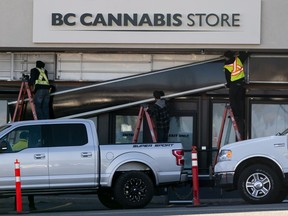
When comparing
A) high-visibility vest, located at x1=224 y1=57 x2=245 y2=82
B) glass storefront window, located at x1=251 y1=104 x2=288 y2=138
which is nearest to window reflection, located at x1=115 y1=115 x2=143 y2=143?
high-visibility vest, located at x1=224 y1=57 x2=245 y2=82

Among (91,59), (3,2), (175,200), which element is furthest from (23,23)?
(175,200)

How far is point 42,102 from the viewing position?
2030cm

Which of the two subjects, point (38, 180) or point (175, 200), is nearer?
point (38, 180)

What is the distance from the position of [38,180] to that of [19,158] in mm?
623

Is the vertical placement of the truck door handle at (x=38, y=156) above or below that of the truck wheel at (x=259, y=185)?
above

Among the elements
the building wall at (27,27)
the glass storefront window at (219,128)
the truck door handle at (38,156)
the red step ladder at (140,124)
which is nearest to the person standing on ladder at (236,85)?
the building wall at (27,27)

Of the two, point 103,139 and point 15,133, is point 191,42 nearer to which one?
point 103,139

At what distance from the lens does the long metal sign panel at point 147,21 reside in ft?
64.5

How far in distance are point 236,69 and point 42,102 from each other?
5.55 meters

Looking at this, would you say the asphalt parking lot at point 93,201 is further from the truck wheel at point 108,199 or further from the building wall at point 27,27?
the building wall at point 27,27

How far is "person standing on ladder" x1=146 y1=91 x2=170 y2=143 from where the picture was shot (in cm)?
1988

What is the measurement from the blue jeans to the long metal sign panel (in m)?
1.50

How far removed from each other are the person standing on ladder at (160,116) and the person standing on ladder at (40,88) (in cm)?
298

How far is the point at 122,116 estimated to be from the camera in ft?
69.5
